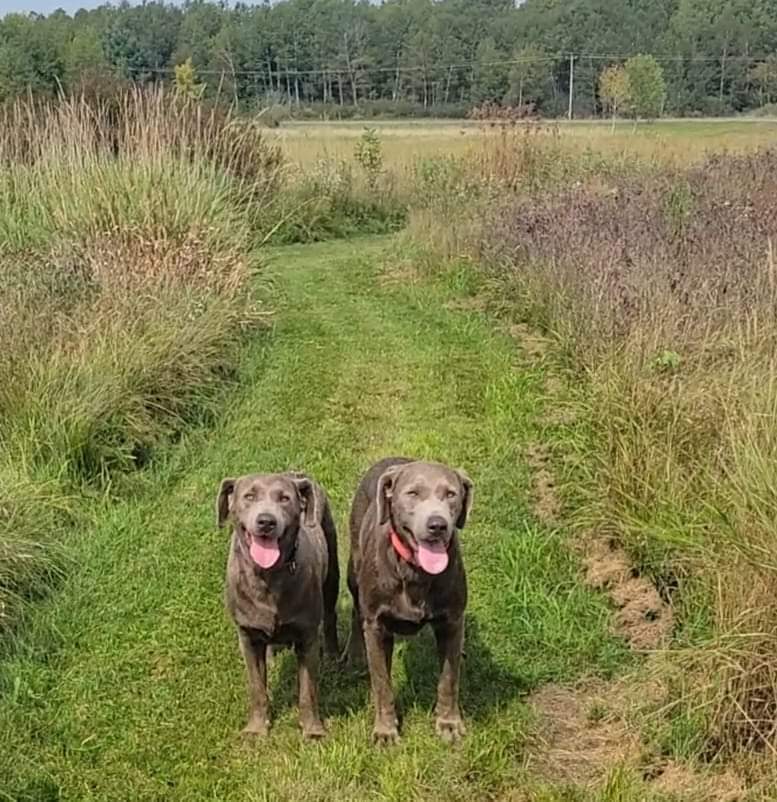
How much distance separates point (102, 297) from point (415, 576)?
16.6ft

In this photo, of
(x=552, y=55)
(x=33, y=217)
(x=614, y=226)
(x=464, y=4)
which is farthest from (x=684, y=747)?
(x=464, y=4)

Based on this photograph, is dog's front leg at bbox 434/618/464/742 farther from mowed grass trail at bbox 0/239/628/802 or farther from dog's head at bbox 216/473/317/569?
dog's head at bbox 216/473/317/569

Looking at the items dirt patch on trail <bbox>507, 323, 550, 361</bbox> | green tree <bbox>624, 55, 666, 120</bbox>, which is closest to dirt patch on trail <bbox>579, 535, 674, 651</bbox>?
dirt patch on trail <bbox>507, 323, 550, 361</bbox>

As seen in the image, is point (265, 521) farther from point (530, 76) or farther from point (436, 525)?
point (530, 76)

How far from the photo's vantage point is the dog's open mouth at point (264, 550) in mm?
4027

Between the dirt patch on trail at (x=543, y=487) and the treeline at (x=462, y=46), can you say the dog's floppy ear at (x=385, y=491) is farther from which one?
the treeline at (x=462, y=46)

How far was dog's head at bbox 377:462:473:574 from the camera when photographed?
3.86 meters

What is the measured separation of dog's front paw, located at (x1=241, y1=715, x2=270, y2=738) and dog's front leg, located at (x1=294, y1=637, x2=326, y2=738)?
5.4 inches

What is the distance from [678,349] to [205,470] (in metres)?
2.91

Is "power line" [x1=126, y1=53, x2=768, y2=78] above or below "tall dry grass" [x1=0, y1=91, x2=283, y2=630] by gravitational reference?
above

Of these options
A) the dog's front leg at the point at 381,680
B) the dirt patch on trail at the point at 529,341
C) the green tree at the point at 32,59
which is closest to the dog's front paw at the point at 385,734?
the dog's front leg at the point at 381,680

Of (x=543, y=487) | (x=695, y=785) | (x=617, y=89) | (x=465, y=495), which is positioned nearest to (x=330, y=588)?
(x=465, y=495)

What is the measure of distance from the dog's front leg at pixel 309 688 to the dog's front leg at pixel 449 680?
1.46 feet

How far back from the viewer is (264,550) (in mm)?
4047
